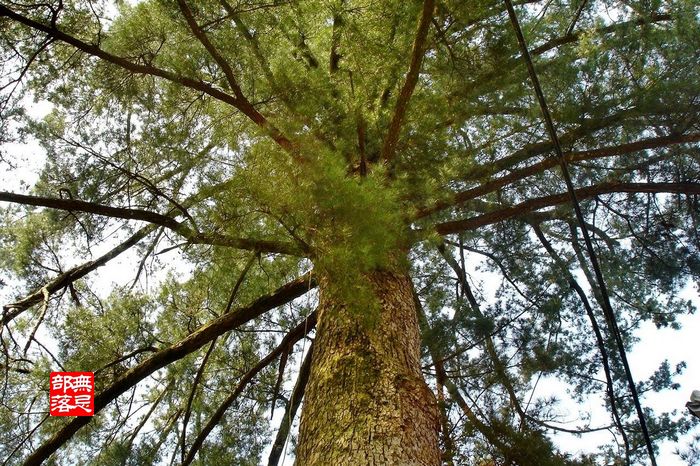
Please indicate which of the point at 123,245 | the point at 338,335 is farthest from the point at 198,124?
the point at 338,335

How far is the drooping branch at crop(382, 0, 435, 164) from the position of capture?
2285mm

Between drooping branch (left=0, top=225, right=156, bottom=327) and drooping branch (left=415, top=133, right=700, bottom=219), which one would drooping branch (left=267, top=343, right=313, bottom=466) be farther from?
drooping branch (left=0, top=225, right=156, bottom=327)

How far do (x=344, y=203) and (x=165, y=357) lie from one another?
117 centimetres

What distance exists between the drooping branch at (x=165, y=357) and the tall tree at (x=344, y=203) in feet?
0.03

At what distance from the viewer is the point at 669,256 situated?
3820mm

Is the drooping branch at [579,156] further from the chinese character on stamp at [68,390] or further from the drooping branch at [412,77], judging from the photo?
the chinese character on stamp at [68,390]

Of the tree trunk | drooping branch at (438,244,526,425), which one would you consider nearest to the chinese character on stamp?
the tree trunk

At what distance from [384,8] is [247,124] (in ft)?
3.24

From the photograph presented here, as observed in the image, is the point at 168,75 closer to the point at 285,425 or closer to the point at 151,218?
the point at 151,218

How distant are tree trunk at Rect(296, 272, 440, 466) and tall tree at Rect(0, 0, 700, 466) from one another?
0.02 meters

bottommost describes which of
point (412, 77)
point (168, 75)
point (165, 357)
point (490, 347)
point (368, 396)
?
point (368, 396)

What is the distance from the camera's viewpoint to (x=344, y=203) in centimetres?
202

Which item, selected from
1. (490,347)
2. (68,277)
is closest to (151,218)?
(68,277)

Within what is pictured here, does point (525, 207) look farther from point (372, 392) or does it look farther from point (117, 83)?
point (117, 83)
